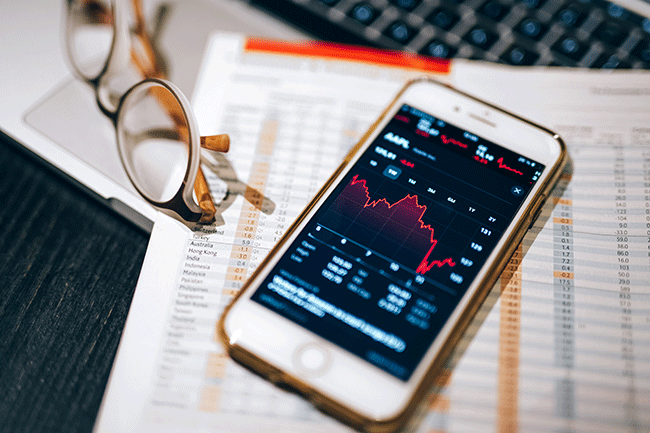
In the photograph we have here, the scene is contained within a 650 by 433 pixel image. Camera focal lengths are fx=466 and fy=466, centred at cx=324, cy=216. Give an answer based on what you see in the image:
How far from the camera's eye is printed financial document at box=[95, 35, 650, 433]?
0.31m

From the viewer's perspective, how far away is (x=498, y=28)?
45 cm

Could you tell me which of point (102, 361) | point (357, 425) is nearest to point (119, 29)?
point (102, 361)

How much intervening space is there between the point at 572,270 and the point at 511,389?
11 centimetres

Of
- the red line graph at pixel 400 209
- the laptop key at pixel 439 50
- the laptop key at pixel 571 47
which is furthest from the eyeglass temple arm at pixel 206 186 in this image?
the laptop key at pixel 571 47

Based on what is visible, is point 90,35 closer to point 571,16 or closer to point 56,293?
point 56,293

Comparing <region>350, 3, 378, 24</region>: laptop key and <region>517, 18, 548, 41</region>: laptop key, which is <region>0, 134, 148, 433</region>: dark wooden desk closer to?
<region>350, 3, 378, 24</region>: laptop key

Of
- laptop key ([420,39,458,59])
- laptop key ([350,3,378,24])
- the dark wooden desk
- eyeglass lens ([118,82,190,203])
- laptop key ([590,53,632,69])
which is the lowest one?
the dark wooden desk

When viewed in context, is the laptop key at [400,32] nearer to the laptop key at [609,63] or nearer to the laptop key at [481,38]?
the laptop key at [481,38]

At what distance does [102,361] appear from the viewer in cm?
33

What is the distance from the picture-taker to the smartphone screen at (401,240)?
1.03 ft

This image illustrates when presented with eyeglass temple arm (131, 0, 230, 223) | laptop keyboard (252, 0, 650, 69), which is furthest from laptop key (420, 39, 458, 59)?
eyeglass temple arm (131, 0, 230, 223)

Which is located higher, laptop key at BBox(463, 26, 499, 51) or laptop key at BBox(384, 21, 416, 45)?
laptop key at BBox(463, 26, 499, 51)

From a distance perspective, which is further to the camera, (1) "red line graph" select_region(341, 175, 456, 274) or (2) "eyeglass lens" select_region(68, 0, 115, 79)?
(2) "eyeglass lens" select_region(68, 0, 115, 79)

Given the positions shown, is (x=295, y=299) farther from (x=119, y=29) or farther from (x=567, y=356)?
(x=119, y=29)
